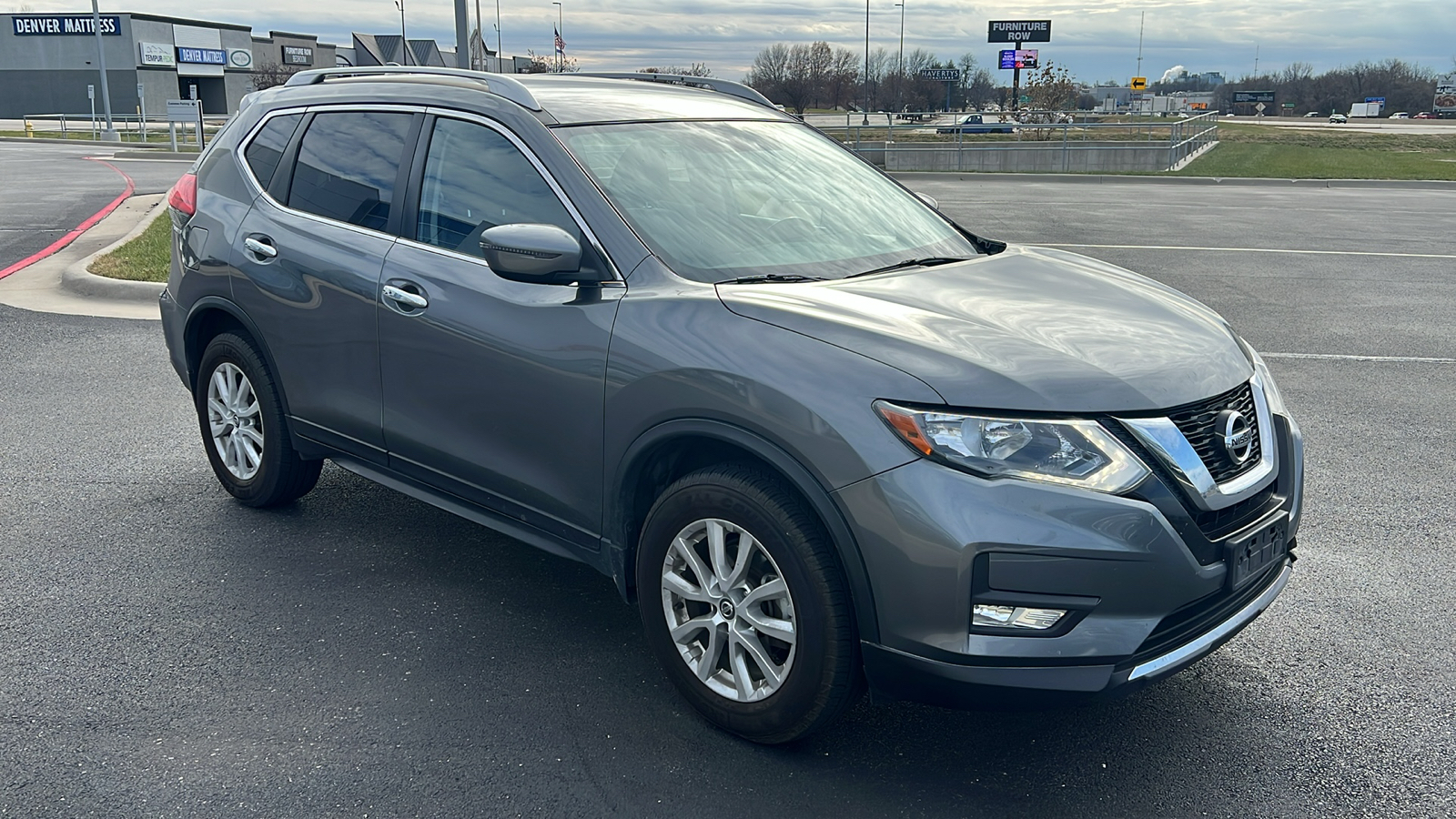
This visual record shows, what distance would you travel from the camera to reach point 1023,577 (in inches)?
108

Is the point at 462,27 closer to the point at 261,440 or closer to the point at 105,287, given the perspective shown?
the point at 105,287

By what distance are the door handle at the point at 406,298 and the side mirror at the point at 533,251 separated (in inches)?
24.3

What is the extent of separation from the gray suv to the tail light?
333 millimetres

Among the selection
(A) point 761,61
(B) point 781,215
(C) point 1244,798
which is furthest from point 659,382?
(A) point 761,61

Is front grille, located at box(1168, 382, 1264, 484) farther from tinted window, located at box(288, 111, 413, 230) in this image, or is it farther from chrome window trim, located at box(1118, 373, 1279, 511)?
tinted window, located at box(288, 111, 413, 230)

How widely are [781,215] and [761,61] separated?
319 feet

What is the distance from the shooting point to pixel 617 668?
3768 millimetres

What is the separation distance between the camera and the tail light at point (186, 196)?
17.0 ft

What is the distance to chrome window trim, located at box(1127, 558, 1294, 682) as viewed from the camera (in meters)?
2.87

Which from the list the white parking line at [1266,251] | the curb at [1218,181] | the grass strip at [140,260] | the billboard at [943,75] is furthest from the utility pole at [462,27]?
the billboard at [943,75]

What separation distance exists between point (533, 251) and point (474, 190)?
30.3 inches

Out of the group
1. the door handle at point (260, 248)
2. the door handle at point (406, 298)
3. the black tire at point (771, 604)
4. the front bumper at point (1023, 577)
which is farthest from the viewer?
the door handle at point (260, 248)

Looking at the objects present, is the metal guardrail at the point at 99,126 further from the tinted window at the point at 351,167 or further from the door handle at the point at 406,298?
the door handle at the point at 406,298

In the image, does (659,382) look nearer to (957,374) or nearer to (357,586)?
(957,374)
